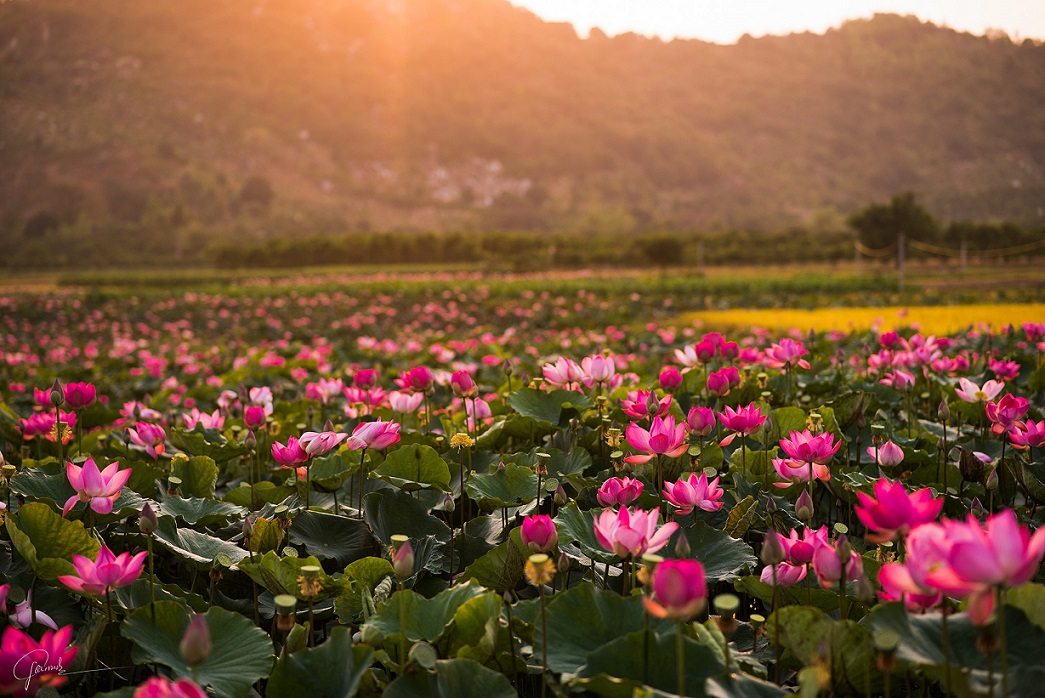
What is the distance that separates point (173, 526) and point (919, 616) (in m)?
1.18

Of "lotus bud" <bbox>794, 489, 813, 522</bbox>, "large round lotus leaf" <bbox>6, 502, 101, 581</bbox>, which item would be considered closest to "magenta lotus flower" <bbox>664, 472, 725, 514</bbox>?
"lotus bud" <bbox>794, 489, 813, 522</bbox>

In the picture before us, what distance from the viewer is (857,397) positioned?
2.10 m

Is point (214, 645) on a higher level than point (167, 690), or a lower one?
lower

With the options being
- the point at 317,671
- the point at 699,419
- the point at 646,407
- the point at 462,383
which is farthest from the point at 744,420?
the point at 317,671

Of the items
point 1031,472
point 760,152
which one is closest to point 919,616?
point 1031,472

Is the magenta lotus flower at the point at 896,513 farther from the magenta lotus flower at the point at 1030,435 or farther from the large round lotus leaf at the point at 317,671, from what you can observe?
the magenta lotus flower at the point at 1030,435

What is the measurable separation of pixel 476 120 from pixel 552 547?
123 m

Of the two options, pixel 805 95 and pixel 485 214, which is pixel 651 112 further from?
pixel 485 214

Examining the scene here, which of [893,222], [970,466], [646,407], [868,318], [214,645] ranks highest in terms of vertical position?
[893,222]

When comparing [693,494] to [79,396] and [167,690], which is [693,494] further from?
[79,396]

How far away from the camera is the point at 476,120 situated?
11919cm

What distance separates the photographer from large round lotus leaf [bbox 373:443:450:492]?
1.68 metres

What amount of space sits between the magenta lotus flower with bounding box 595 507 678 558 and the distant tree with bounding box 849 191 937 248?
36316mm

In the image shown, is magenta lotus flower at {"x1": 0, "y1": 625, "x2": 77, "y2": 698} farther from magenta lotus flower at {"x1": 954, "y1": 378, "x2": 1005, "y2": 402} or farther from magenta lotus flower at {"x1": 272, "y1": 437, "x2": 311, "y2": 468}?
magenta lotus flower at {"x1": 954, "y1": 378, "x2": 1005, "y2": 402}
